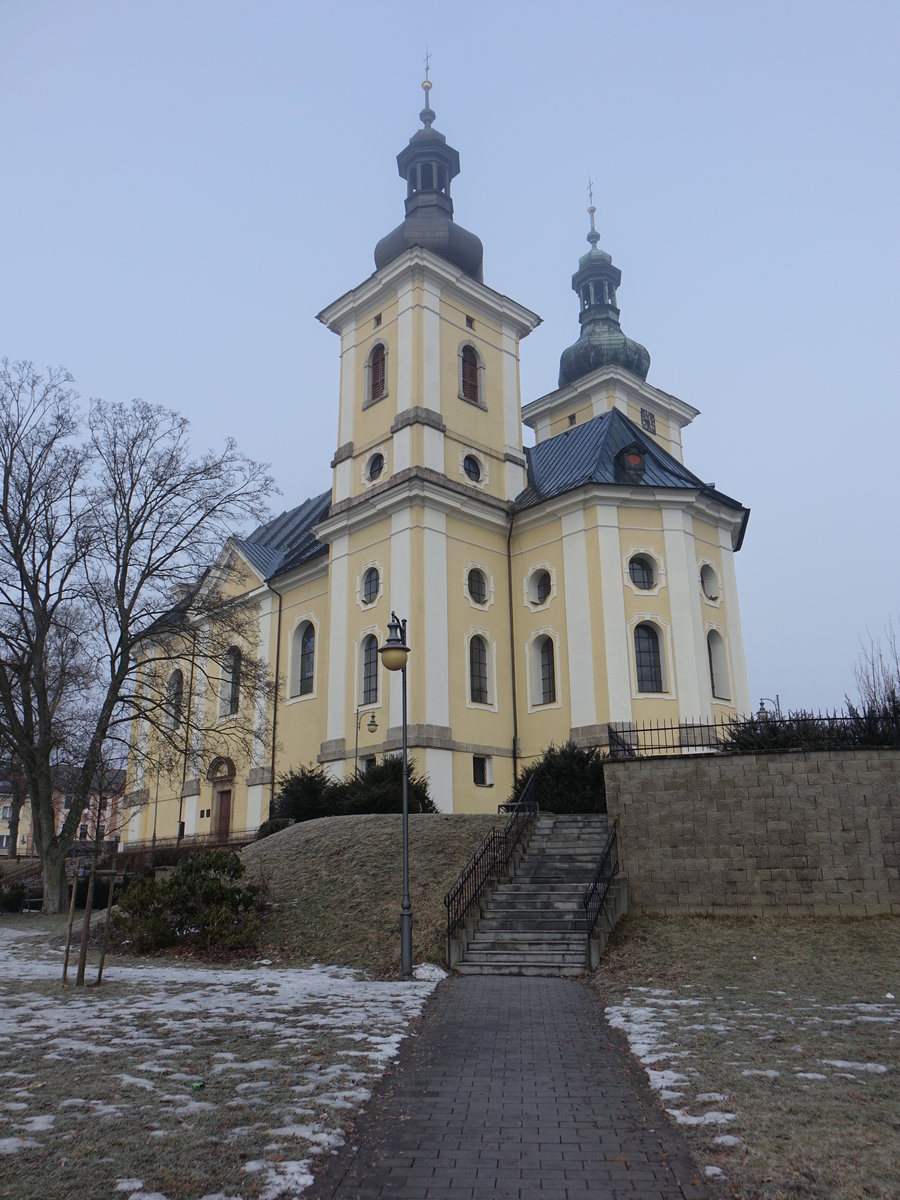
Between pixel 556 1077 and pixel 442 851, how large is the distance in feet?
33.5

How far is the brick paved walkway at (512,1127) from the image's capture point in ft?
15.4

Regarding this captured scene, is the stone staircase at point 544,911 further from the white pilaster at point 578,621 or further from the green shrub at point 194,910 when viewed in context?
the white pilaster at point 578,621

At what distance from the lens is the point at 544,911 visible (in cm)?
1388

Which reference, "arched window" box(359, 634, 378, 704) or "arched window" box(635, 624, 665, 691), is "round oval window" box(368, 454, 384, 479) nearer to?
"arched window" box(359, 634, 378, 704)

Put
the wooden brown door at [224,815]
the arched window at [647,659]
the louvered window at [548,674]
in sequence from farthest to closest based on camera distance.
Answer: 1. the wooden brown door at [224,815]
2. the louvered window at [548,674]
3. the arched window at [647,659]

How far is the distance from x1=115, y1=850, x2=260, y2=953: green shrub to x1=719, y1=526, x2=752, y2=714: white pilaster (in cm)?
1850

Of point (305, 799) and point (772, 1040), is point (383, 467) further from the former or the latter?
point (772, 1040)

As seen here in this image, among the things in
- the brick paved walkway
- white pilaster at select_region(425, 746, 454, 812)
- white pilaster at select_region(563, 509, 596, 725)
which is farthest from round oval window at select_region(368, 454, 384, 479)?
the brick paved walkway

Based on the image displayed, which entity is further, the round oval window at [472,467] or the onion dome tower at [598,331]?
the onion dome tower at [598,331]

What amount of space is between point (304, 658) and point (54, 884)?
13098mm

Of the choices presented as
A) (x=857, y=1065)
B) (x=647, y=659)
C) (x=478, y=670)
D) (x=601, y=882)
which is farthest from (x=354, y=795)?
(x=857, y=1065)

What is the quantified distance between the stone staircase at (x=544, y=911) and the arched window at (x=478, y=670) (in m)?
11.6

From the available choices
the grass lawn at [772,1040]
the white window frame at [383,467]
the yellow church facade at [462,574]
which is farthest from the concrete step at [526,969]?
the white window frame at [383,467]

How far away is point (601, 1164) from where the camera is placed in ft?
16.4
